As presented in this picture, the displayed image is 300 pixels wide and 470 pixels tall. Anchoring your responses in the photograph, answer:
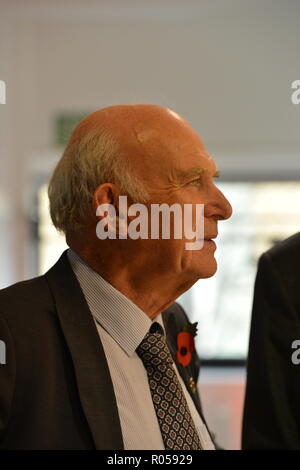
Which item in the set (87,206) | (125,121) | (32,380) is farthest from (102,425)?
(125,121)

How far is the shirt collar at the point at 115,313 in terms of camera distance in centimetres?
110

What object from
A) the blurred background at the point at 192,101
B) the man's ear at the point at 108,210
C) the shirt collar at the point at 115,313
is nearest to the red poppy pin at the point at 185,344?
the shirt collar at the point at 115,313

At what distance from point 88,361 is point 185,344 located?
25 centimetres

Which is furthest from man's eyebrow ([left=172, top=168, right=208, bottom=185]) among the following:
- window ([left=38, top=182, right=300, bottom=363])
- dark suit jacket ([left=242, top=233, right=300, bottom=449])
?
window ([left=38, top=182, right=300, bottom=363])

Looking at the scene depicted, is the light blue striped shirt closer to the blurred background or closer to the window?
the blurred background

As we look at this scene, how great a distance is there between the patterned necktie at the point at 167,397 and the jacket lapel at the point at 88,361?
0.28 feet

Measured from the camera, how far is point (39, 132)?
3.78m

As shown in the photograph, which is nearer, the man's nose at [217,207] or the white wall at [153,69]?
the man's nose at [217,207]

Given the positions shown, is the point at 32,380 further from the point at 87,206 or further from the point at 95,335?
the point at 87,206

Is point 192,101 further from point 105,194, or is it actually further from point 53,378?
point 53,378

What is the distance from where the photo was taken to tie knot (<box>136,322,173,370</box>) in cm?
111

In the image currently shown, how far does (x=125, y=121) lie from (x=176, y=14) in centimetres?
269

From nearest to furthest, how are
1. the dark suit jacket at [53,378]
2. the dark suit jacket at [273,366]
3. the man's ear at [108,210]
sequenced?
the dark suit jacket at [53,378]
the man's ear at [108,210]
the dark suit jacket at [273,366]

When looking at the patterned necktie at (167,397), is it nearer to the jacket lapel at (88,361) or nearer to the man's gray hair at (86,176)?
the jacket lapel at (88,361)
